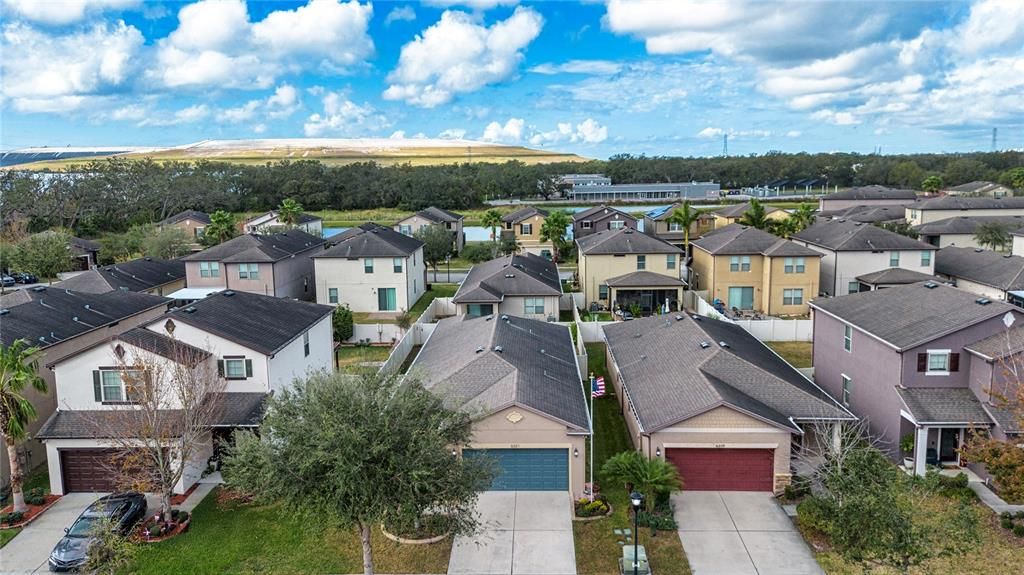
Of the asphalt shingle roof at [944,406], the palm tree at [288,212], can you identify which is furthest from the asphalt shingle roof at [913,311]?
the palm tree at [288,212]

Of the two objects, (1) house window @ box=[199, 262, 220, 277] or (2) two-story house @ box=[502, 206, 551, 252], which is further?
(2) two-story house @ box=[502, 206, 551, 252]

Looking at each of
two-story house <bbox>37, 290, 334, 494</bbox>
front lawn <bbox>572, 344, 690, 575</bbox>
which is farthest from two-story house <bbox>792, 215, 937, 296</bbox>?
two-story house <bbox>37, 290, 334, 494</bbox>

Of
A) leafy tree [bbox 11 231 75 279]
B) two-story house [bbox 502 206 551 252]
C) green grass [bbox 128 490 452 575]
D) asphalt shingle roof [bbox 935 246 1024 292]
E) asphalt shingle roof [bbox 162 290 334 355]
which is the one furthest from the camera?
two-story house [bbox 502 206 551 252]

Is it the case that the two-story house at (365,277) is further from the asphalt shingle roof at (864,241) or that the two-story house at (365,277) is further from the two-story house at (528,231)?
the asphalt shingle roof at (864,241)

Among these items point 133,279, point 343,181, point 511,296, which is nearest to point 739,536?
point 511,296

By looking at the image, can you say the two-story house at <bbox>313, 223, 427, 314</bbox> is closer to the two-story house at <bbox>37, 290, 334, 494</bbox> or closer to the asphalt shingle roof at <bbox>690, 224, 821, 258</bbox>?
the asphalt shingle roof at <bbox>690, 224, 821, 258</bbox>

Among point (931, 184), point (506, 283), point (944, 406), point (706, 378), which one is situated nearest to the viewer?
point (944, 406)

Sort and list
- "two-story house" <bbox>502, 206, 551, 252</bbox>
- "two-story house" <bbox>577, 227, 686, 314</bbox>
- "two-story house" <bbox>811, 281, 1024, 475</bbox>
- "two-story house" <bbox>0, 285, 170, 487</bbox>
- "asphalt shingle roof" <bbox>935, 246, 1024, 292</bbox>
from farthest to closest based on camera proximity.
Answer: "two-story house" <bbox>502, 206, 551, 252</bbox> → "two-story house" <bbox>577, 227, 686, 314</bbox> → "asphalt shingle roof" <bbox>935, 246, 1024, 292</bbox> → "two-story house" <bbox>0, 285, 170, 487</bbox> → "two-story house" <bbox>811, 281, 1024, 475</bbox>

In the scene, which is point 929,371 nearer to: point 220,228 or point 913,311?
point 913,311
